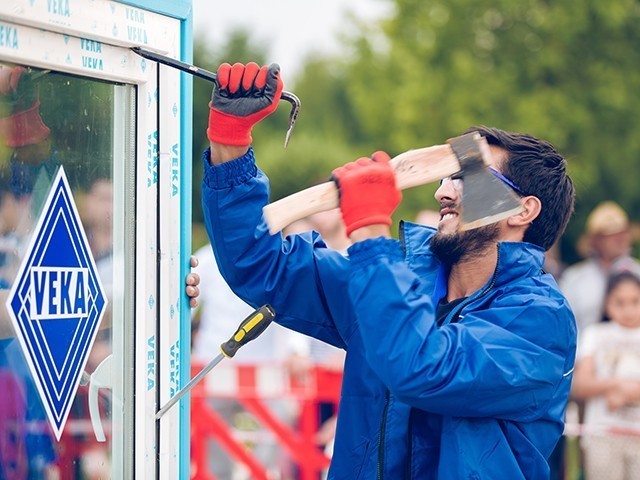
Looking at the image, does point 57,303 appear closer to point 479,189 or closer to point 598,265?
point 479,189

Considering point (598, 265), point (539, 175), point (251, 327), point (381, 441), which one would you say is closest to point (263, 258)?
point (251, 327)

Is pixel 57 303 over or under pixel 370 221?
under

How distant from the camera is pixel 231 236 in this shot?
8.61 feet

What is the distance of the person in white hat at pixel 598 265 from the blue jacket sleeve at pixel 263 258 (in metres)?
4.63

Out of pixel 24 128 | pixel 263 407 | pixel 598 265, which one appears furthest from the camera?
pixel 598 265

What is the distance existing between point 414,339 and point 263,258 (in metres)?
0.60

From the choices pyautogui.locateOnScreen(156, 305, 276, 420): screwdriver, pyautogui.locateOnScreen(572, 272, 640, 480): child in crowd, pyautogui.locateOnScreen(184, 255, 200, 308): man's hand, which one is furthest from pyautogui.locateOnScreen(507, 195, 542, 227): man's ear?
pyautogui.locateOnScreen(572, 272, 640, 480): child in crowd

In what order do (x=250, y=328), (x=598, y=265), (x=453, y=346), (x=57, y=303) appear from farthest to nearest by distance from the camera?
(x=598, y=265) → (x=250, y=328) → (x=453, y=346) → (x=57, y=303)

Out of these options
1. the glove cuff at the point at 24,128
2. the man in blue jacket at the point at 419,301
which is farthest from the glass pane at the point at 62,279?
the man in blue jacket at the point at 419,301

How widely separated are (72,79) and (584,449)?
15.5ft

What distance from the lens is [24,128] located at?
2.13 meters

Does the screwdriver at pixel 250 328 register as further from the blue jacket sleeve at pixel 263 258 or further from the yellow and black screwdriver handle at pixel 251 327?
the blue jacket sleeve at pixel 263 258

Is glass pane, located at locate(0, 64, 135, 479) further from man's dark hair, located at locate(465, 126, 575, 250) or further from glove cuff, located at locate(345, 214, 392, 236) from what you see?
man's dark hair, located at locate(465, 126, 575, 250)

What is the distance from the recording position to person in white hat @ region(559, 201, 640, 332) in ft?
23.6
